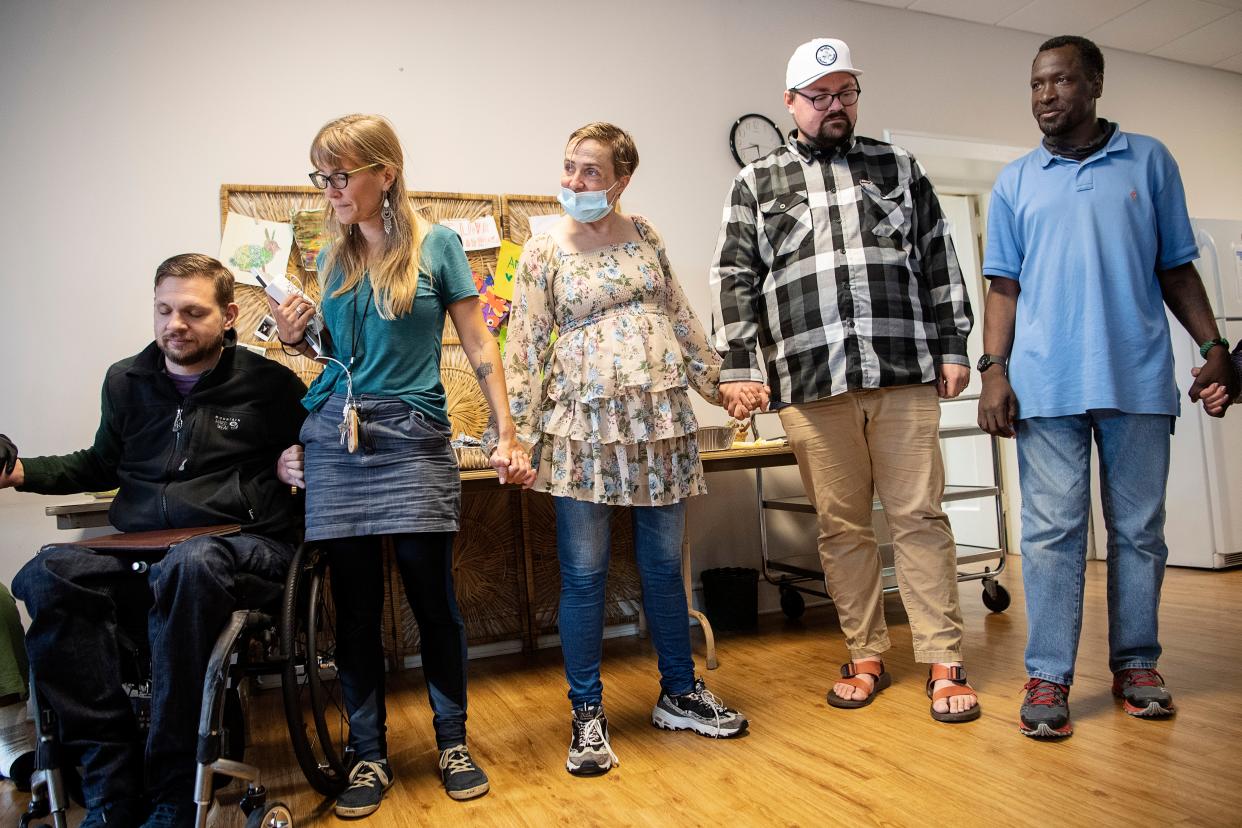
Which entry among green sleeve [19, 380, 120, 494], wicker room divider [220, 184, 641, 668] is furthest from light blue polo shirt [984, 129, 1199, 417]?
green sleeve [19, 380, 120, 494]

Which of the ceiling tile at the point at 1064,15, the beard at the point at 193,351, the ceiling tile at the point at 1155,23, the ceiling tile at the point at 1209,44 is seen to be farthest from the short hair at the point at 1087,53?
the ceiling tile at the point at 1209,44

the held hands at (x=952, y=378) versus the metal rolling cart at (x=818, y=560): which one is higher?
the held hands at (x=952, y=378)

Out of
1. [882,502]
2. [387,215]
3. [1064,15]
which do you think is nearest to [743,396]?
[882,502]

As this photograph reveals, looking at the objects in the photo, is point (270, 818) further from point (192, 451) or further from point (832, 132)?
point (832, 132)

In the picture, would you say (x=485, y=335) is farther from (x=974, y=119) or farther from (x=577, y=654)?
(x=974, y=119)

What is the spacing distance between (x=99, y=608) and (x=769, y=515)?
99.5 inches

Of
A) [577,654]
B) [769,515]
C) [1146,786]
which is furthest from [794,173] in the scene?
[769,515]

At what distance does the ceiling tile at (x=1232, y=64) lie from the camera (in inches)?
188

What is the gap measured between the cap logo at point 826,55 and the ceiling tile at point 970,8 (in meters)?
2.26

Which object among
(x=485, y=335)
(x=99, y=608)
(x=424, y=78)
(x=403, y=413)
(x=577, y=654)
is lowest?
(x=577, y=654)

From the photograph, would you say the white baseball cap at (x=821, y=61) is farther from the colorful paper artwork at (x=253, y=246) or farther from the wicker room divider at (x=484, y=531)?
the colorful paper artwork at (x=253, y=246)

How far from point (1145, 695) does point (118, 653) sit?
2.06m

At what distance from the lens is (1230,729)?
1.73 metres

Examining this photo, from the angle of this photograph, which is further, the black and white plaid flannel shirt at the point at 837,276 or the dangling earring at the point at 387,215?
the black and white plaid flannel shirt at the point at 837,276
